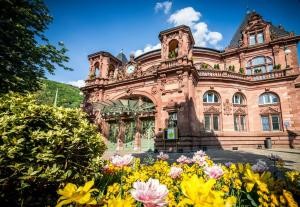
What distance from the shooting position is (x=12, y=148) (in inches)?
99.5

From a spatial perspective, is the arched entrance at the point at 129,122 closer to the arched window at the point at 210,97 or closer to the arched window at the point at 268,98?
the arched window at the point at 210,97

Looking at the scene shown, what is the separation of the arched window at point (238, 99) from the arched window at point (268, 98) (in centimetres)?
186

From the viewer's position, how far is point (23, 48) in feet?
33.4

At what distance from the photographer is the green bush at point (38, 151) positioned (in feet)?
8.38

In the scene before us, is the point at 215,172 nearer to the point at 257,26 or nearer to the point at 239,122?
the point at 239,122

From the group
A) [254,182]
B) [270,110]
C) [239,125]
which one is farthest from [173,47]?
[254,182]

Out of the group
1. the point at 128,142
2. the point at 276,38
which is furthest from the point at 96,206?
the point at 276,38

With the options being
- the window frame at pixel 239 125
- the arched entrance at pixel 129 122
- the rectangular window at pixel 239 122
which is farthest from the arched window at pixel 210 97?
the arched entrance at pixel 129 122

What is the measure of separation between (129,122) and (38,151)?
18405mm

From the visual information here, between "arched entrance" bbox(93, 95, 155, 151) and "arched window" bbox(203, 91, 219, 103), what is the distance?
19.8 ft

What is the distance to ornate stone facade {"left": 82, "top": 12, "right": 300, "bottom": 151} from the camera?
60.3ft

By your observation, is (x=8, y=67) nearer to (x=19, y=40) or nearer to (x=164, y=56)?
(x=19, y=40)

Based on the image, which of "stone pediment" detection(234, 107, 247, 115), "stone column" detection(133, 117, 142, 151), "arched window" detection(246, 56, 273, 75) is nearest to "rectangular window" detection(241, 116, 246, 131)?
"stone pediment" detection(234, 107, 247, 115)

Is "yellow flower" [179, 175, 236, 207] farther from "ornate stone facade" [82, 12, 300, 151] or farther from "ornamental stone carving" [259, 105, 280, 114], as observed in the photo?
"ornamental stone carving" [259, 105, 280, 114]
